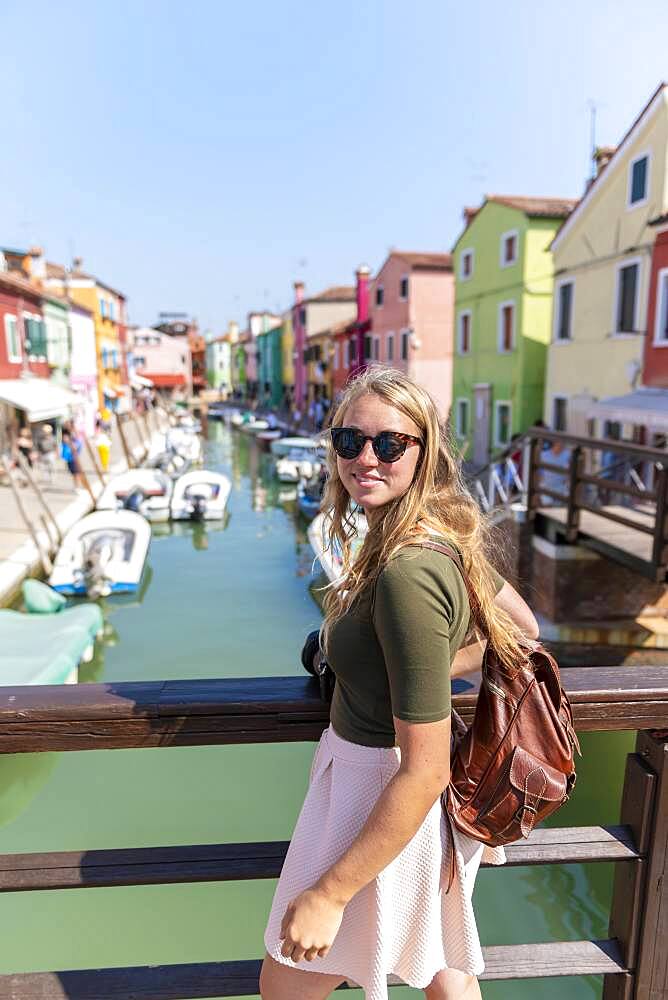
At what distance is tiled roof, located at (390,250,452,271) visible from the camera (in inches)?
1094

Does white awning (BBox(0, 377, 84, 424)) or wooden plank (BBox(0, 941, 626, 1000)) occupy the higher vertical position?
white awning (BBox(0, 377, 84, 424))

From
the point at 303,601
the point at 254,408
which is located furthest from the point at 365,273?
the point at 254,408

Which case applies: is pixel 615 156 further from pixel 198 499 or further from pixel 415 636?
pixel 415 636

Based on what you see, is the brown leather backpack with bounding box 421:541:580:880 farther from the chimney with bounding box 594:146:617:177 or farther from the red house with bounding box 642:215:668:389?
the chimney with bounding box 594:146:617:177

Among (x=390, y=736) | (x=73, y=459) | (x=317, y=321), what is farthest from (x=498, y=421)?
(x=317, y=321)

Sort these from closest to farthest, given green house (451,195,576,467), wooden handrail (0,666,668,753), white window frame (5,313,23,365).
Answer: wooden handrail (0,666,668,753) → green house (451,195,576,467) → white window frame (5,313,23,365)

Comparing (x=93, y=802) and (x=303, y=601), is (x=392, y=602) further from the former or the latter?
(x=303, y=601)

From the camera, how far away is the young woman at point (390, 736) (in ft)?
3.80

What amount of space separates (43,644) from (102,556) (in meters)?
4.70

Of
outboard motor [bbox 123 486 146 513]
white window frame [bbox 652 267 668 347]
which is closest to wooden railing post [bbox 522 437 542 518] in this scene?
white window frame [bbox 652 267 668 347]

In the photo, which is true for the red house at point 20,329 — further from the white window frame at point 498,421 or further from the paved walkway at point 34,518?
the white window frame at point 498,421

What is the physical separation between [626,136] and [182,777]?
531 inches

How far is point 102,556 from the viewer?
12328 mm

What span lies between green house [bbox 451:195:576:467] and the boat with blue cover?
1163 centimetres
